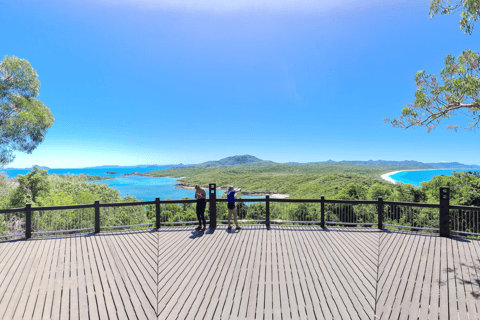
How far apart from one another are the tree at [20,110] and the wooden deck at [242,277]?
1063 cm

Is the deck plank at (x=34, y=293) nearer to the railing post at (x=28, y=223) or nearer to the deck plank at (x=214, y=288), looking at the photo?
the railing post at (x=28, y=223)

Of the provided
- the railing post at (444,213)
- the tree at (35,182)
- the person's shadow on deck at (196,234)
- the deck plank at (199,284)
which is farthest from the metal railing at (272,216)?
the tree at (35,182)

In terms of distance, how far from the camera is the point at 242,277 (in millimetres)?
4059

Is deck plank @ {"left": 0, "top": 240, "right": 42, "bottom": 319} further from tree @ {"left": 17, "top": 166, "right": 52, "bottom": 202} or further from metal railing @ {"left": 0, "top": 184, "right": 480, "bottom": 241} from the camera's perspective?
tree @ {"left": 17, "top": 166, "right": 52, "bottom": 202}

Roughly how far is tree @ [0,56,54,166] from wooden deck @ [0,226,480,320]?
10633 mm

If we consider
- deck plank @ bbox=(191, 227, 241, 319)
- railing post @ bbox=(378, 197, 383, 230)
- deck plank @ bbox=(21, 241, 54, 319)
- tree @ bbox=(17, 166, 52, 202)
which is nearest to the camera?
deck plank @ bbox=(191, 227, 241, 319)

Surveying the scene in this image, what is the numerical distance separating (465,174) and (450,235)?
68.8ft

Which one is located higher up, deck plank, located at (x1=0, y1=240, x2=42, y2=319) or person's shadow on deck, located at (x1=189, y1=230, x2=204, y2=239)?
deck plank, located at (x1=0, y1=240, x2=42, y2=319)

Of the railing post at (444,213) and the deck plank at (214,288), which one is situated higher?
the railing post at (444,213)

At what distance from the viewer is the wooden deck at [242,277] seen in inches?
126

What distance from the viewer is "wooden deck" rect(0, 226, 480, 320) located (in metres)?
3.19

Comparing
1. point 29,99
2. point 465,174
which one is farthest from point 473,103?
point 29,99

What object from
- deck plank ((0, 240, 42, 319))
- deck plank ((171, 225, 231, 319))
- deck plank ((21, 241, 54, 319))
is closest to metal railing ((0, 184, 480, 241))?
deck plank ((0, 240, 42, 319))

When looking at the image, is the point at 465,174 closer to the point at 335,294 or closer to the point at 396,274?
Result: the point at 396,274
